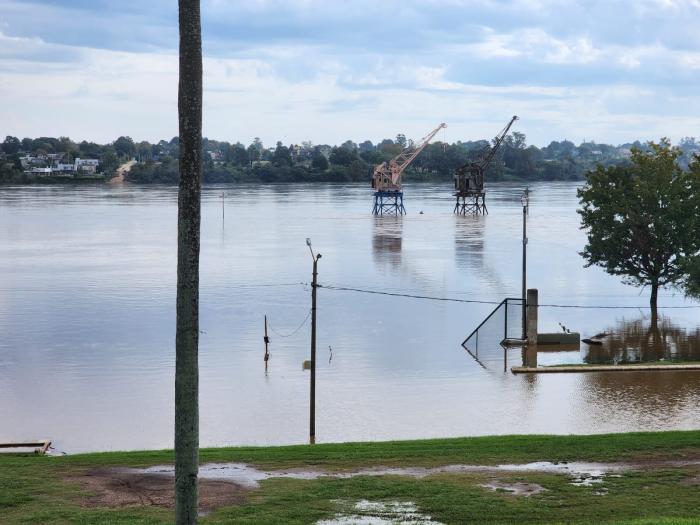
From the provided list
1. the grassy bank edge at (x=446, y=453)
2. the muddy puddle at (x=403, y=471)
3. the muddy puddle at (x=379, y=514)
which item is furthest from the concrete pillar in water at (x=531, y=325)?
the muddy puddle at (x=379, y=514)

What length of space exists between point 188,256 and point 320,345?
96.9 feet

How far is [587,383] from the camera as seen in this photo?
97.2 feet

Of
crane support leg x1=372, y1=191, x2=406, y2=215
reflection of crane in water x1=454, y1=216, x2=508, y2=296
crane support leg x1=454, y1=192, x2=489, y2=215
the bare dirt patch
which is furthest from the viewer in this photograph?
crane support leg x1=372, y1=191, x2=406, y2=215

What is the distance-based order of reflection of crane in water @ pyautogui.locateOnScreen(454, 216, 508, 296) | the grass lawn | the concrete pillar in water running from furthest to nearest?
1. reflection of crane in water @ pyautogui.locateOnScreen(454, 216, 508, 296)
2. the concrete pillar in water
3. the grass lawn

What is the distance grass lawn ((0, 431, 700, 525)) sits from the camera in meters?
12.9

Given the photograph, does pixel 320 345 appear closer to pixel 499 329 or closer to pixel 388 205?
pixel 499 329

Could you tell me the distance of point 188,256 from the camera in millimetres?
8773

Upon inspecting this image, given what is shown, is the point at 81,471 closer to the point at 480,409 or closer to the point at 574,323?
the point at 480,409

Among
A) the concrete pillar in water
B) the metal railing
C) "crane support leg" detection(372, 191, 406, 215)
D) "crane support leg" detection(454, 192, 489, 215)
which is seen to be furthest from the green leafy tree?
"crane support leg" detection(372, 191, 406, 215)

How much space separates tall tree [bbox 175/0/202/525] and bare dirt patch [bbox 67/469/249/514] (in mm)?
4671

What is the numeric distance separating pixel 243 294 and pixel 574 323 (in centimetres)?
1723

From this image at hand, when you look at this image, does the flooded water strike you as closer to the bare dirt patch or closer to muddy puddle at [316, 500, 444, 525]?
the bare dirt patch

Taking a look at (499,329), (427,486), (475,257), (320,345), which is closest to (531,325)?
(499,329)

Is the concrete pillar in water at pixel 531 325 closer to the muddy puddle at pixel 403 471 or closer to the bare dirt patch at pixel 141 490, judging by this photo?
the muddy puddle at pixel 403 471
